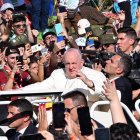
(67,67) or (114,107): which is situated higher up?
(67,67)

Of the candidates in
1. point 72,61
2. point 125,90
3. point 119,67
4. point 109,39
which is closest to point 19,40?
point 109,39


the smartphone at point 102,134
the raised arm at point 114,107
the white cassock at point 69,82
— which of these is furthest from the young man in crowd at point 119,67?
the smartphone at point 102,134

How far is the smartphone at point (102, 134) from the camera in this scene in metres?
3.14

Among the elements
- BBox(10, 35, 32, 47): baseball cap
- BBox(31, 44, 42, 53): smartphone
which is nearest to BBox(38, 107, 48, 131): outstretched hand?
BBox(31, 44, 42, 53): smartphone

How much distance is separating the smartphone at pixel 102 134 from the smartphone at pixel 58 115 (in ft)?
1.33

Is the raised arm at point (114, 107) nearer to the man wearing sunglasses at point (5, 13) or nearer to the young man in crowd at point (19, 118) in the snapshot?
the young man in crowd at point (19, 118)

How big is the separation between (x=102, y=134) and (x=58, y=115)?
1.64ft

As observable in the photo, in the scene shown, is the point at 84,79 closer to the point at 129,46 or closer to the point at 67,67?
the point at 67,67

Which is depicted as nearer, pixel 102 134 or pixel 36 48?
pixel 102 134

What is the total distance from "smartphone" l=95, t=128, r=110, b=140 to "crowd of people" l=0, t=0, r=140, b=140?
5 cm

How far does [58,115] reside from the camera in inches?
136

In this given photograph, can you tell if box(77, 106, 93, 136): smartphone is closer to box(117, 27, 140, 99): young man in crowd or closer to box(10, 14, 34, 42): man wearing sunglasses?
box(117, 27, 140, 99): young man in crowd

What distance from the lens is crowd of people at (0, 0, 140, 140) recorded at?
3.82 metres

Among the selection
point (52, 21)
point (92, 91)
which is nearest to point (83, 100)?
point (92, 91)
